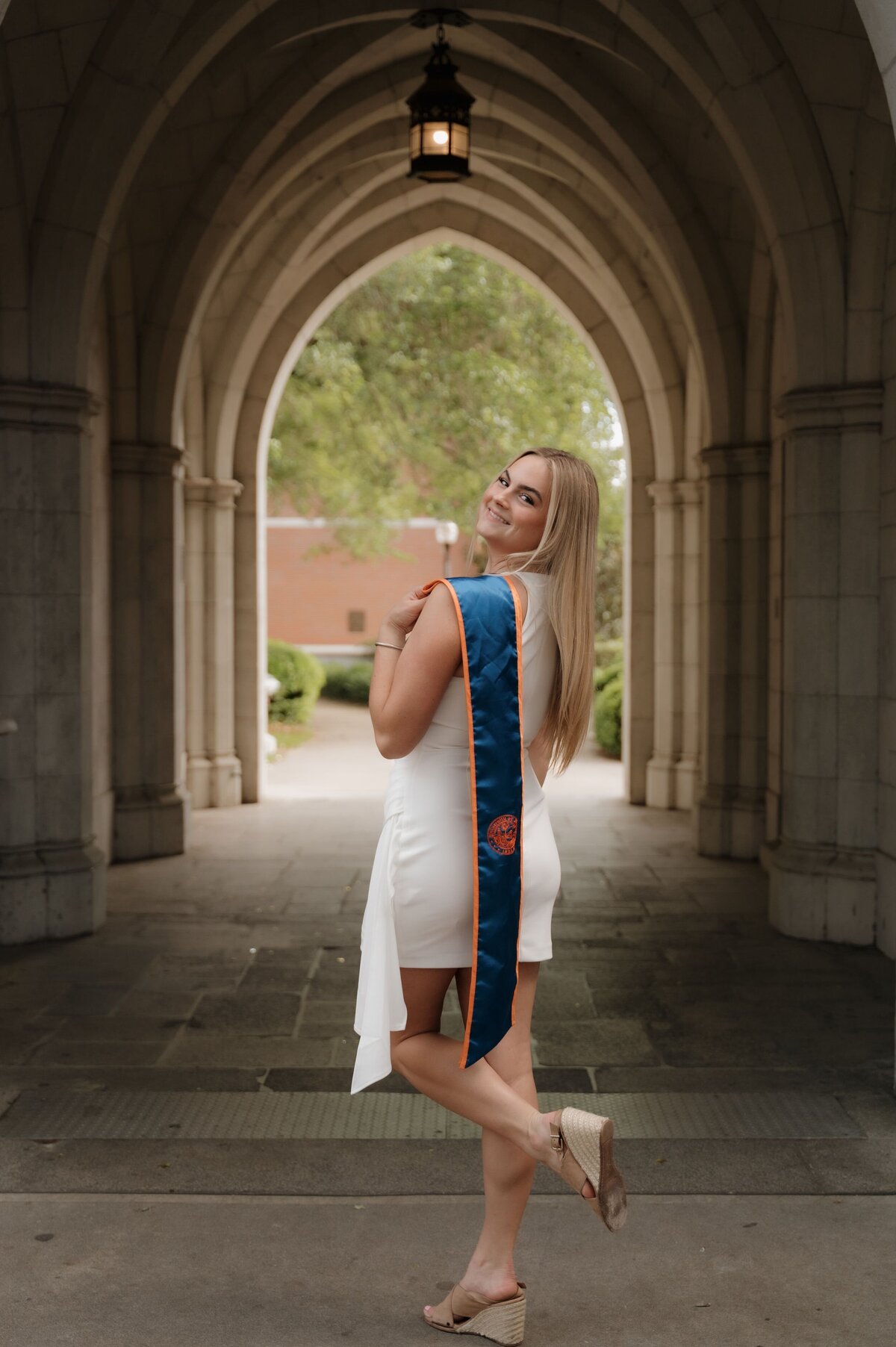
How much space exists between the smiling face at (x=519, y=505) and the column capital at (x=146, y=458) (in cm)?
662

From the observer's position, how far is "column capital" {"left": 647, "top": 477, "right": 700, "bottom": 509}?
39.2 feet

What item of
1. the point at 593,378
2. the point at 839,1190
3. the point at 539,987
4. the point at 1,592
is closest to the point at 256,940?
the point at 539,987

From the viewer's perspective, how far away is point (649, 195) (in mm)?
9406

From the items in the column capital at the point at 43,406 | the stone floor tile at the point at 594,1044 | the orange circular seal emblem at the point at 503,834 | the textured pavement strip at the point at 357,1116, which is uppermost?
the column capital at the point at 43,406

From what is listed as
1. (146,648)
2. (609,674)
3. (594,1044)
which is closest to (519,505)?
(594,1044)

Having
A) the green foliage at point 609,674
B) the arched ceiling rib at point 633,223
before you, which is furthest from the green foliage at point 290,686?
the arched ceiling rib at point 633,223

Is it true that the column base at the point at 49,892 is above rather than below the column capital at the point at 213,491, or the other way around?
below

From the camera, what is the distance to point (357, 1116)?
4.37m

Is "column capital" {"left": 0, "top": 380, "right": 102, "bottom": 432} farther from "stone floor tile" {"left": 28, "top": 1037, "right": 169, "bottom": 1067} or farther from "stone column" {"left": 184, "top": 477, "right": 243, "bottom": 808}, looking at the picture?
"stone column" {"left": 184, "top": 477, "right": 243, "bottom": 808}

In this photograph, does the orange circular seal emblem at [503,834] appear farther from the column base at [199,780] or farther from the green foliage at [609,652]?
the green foliage at [609,652]

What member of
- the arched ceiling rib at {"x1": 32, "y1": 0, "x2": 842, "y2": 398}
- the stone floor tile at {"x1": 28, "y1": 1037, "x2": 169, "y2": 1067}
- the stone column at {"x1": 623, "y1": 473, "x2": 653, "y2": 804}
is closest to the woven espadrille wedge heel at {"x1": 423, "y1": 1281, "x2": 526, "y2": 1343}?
the stone floor tile at {"x1": 28, "y1": 1037, "x2": 169, "y2": 1067}

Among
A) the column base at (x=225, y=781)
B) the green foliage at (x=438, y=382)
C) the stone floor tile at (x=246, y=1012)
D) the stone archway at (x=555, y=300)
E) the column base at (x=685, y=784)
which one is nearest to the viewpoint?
the stone floor tile at (x=246, y=1012)

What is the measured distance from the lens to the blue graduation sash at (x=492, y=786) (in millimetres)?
2719

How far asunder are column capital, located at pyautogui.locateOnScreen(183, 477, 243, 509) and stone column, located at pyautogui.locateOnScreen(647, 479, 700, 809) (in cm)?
369
